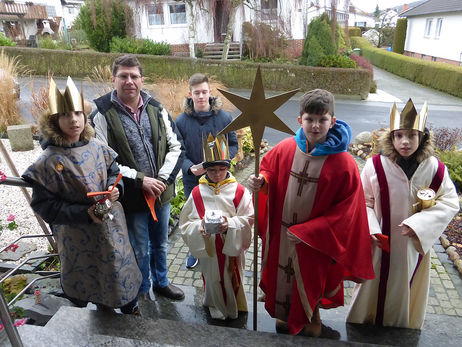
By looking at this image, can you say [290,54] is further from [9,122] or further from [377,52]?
[9,122]

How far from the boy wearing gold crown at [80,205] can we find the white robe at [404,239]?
1.82m

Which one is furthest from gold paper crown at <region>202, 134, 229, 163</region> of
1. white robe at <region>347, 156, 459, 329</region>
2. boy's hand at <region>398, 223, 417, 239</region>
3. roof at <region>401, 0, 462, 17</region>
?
roof at <region>401, 0, 462, 17</region>

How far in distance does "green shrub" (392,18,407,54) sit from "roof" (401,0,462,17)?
0.63 metres

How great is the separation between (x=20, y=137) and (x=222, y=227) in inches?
289

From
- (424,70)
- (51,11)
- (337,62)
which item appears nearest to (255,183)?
(337,62)

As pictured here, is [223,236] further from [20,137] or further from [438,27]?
[438,27]

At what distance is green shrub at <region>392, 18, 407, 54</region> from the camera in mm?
28016

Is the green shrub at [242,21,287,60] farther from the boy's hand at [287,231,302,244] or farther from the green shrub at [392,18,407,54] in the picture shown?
the boy's hand at [287,231,302,244]

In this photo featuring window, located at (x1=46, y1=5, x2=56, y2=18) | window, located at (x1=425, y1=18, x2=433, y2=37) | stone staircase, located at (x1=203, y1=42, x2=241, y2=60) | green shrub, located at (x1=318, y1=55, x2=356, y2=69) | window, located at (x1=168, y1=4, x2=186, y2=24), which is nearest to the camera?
green shrub, located at (x1=318, y1=55, x2=356, y2=69)

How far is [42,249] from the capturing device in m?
4.47

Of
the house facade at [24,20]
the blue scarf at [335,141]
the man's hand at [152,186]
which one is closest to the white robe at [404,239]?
the blue scarf at [335,141]

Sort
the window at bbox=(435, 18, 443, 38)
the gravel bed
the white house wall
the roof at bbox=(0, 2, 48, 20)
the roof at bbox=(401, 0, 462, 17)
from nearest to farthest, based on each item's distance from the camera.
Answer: the gravel bed
the white house wall
the roof at bbox=(401, 0, 462, 17)
the window at bbox=(435, 18, 443, 38)
the roof at bbox=(0, 2, 48, 20)

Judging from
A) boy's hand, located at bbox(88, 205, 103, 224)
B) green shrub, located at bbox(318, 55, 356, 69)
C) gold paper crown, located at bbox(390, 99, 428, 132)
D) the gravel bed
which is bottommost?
the gravel bed

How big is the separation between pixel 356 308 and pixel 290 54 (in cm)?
1776
